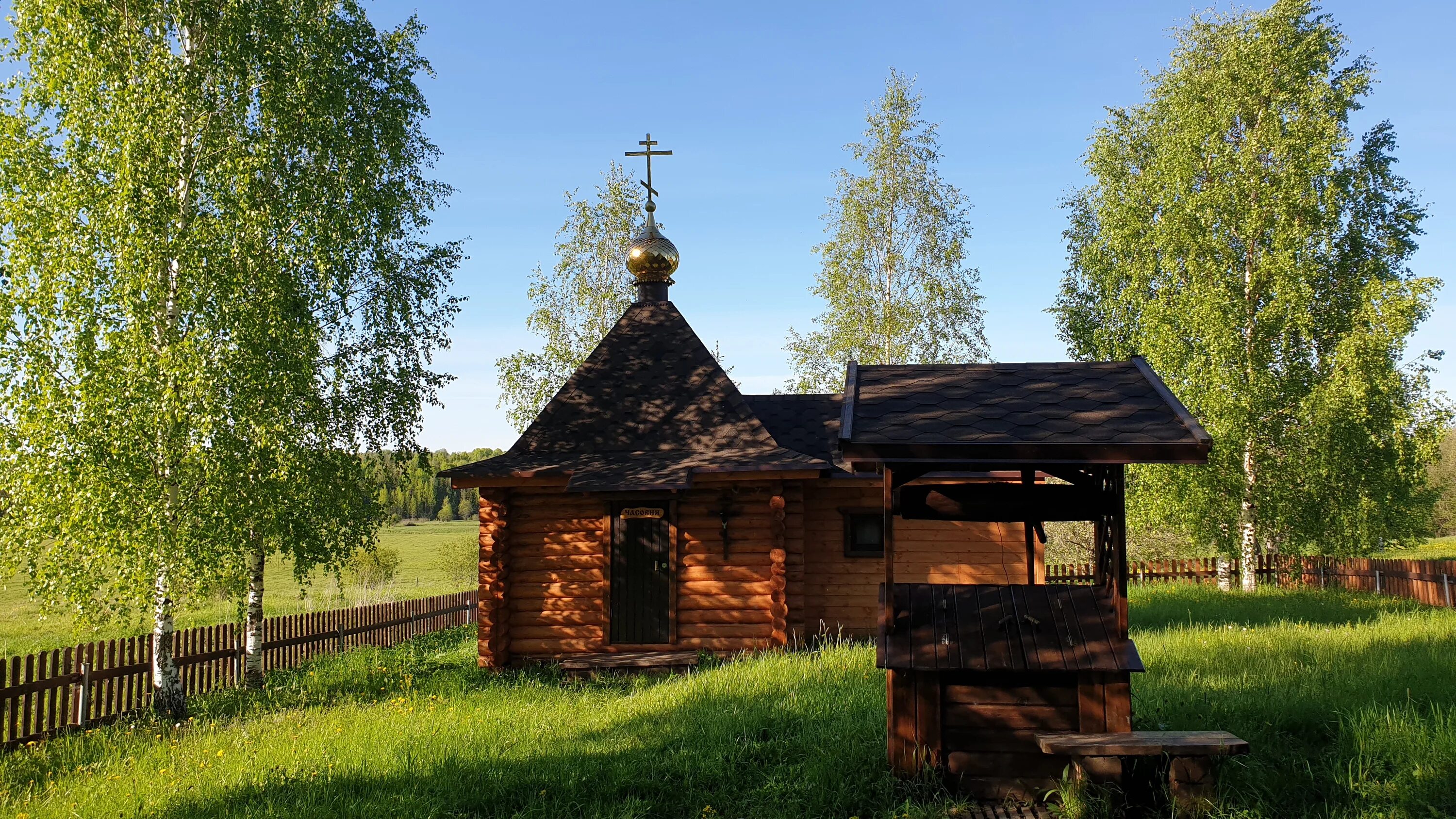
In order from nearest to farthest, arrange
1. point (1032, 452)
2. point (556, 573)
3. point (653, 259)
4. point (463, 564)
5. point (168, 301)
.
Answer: point (1032, 452) < point (168, 301) < point (556, 573) < point (653, 259) < point (463, 564)

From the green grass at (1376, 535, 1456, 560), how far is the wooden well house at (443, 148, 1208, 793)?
26.6m

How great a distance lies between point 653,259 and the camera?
49.4ft

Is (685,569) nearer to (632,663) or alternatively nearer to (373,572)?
(632,663)

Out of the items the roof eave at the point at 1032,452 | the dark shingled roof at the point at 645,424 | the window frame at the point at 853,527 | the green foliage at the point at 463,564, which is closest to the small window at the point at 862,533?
the window frame at the point at 853,527

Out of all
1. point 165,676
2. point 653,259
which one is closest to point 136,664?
point 165,676

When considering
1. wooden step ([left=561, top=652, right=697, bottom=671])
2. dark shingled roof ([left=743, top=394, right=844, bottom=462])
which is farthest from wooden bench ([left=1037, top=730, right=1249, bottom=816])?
dark shingled roof ([left=743, top=394, right=844, bottom=462])

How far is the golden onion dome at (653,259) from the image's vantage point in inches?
593

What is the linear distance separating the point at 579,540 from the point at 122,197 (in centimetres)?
694

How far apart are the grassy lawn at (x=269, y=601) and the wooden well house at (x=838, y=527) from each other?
3548mm

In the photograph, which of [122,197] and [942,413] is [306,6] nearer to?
[122,197]

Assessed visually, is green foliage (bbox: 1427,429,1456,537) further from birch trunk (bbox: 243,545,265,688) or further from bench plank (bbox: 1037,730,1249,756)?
birch trunk (bbox: 243,545,265,688)

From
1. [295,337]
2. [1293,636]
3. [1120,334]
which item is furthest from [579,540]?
[1120,334]

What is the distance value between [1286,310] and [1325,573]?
6.77 metres

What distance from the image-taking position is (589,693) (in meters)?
10.4
